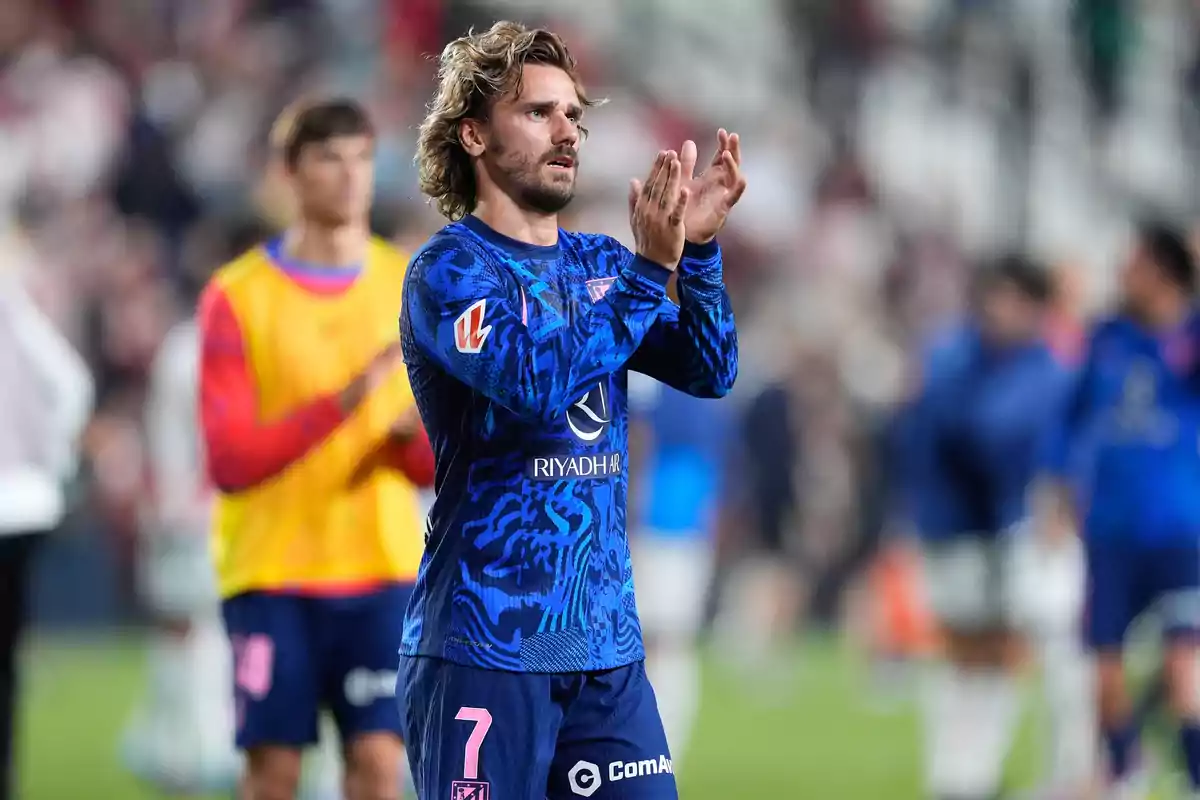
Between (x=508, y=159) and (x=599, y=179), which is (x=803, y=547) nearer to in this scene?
(x=599, y=179)

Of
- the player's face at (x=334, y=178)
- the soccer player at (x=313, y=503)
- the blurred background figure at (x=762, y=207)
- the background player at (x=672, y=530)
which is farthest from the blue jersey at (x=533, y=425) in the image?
the blurred background figure at (x=762, y=207)

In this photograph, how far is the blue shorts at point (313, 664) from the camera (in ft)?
20.3

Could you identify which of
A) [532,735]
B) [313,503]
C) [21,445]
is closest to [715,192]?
[532,735]

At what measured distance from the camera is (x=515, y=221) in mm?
4570

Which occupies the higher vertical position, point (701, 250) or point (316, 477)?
point (701, 250)

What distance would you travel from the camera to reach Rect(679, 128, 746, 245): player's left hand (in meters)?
4.41

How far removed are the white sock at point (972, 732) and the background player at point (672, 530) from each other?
58.6 inches

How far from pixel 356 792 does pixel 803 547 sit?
11.6 m

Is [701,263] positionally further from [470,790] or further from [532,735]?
[470,790]

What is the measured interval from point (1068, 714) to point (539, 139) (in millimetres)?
7035

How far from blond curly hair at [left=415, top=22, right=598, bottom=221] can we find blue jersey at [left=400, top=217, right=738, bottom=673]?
185 mm

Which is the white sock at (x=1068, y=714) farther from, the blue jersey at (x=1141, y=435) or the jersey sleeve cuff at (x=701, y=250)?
the jersey sleeve cuff at (x=701, y=250)

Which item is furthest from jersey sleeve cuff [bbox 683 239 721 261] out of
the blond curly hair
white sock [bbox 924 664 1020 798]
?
white sock [bbox 924 664 1020 798]

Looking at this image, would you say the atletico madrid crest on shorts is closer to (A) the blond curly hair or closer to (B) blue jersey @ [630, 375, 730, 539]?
(A) the blond curly hair
